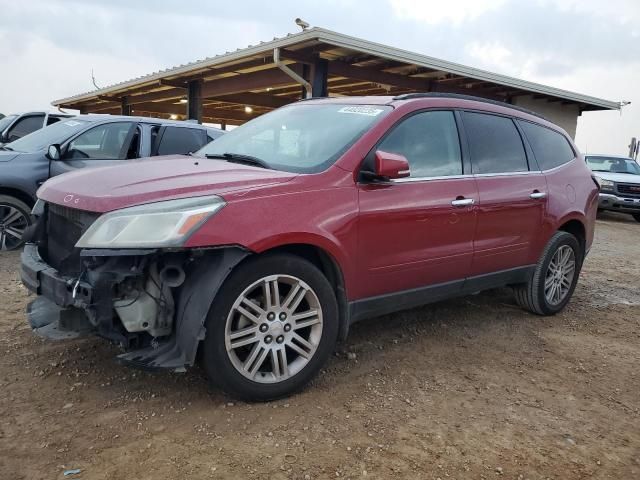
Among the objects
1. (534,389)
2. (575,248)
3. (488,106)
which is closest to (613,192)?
(575,248)

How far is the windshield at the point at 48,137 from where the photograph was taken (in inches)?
247

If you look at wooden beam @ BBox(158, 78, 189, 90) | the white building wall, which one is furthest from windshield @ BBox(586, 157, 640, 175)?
wooden beam @ BBox(158, 78, 189, 90)

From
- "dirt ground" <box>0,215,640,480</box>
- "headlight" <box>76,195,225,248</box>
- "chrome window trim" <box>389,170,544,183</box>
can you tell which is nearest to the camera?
"dirt ground" <box>0,215,640,480</box>

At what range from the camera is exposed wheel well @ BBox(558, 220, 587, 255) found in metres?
4.79

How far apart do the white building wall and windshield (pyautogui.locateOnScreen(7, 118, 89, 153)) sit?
1133 centimetres

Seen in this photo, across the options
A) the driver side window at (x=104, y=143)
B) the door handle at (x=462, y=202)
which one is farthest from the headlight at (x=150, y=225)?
the driver side window at (x=104, y=143)

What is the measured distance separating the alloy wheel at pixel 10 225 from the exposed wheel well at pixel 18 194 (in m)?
0.13

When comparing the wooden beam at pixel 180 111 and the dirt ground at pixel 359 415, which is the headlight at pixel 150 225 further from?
the wooden beam at pixel 180 111

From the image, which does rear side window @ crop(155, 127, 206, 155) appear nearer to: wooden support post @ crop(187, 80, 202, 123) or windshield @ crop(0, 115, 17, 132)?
windshield @ crop(0, 115, 17, 132)

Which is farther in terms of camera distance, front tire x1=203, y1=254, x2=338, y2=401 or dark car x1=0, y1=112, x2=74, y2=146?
dark car x1=0, y1=112, x2=74, y2=146

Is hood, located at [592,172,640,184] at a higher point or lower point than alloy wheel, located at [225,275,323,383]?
higher

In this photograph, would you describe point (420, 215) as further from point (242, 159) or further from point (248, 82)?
point (248, 82)

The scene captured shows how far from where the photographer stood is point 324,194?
9.55ft

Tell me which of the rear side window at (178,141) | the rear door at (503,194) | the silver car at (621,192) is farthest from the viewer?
the silver car at (621,192)
